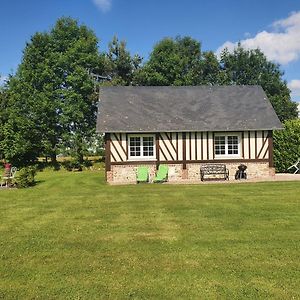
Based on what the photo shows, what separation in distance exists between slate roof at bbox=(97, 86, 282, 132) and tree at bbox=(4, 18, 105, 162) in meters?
10.0

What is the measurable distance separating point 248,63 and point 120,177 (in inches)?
1204

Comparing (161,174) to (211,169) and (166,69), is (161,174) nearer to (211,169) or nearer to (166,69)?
(211,169)

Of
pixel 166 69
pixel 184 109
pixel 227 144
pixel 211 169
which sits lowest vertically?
pixel 211 169

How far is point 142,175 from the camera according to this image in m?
18.4

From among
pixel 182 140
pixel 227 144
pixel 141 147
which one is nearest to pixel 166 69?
pixel 227 144

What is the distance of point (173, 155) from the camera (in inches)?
755

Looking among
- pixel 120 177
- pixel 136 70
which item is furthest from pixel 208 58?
pixel 120 177

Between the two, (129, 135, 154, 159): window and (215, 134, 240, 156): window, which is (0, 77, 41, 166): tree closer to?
(129, 135, 154, 159): window

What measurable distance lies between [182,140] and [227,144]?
2.46 m

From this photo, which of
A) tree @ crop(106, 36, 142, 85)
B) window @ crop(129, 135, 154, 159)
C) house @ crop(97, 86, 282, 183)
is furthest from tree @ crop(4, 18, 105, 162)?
window @ crop(129, 135, 154, 159)

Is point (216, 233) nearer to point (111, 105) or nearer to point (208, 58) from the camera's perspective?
point (111, 105)

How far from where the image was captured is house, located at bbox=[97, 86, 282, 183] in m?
18.9

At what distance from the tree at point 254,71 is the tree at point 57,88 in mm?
18034

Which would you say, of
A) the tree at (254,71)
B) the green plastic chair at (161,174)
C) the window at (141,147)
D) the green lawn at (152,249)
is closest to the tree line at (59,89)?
the tree at (254,71)
